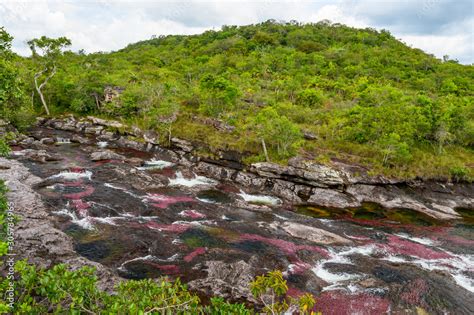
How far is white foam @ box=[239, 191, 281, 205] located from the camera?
4188 centimetres

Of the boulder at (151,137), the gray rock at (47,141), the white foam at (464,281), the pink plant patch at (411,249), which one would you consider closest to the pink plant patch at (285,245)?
the pink plant patch at (411,249)

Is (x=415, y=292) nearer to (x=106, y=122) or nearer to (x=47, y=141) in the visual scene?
(x=47, y=141)

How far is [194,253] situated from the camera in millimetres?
25609

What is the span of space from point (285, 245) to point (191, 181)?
21428 millimetres

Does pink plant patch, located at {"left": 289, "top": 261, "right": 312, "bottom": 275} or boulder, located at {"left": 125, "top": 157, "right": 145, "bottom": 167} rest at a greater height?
boulder, located at {"left": 125, "top": 157, "right": 145, "bottom": 167}

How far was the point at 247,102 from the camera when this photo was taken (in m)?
77.4

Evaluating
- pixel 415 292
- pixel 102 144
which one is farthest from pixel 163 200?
pixel 102 144

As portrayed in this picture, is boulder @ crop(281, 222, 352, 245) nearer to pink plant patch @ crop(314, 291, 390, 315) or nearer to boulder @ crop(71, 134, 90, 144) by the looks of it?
pink plant patch @ crop(314, 291, 390, 315)

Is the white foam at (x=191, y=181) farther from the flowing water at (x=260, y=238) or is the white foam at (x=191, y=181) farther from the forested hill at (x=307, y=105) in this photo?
the forested hill at (x=307, y=105)

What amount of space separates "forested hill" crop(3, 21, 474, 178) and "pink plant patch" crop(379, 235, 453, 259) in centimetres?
1945

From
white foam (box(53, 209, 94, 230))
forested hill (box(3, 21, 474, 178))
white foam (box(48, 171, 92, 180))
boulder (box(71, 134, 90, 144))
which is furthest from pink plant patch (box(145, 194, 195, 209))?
boulder (box(71, 134, 90, 144))

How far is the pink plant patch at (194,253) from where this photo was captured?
2461cm

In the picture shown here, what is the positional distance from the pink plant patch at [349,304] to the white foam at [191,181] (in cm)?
2702

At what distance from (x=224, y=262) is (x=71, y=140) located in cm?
4939
